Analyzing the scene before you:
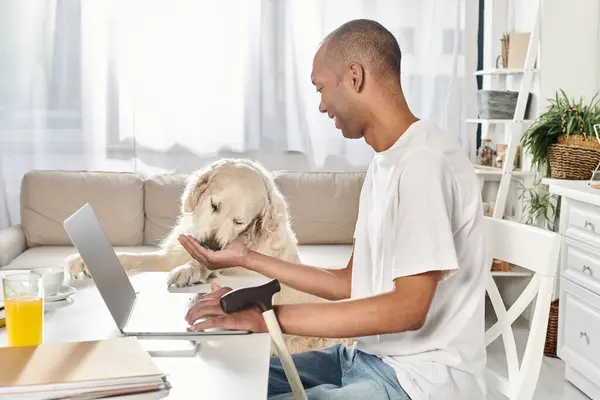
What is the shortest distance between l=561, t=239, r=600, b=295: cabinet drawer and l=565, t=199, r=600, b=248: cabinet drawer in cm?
3

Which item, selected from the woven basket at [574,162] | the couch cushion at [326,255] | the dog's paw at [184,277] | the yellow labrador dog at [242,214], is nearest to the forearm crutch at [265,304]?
the dog's paw at [184,277]

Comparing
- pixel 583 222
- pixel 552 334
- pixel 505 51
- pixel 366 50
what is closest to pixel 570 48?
pixel 505 51

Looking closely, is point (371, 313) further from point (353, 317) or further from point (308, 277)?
point (308, 277)

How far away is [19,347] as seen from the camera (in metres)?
1.20

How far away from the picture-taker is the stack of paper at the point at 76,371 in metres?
1.03

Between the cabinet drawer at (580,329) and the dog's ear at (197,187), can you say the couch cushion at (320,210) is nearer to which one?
the cabinet drawer at (580,329)

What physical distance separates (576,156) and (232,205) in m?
1.70

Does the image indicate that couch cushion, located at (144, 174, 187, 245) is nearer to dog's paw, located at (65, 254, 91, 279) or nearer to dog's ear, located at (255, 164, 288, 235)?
dog's ear, located at (255, 164, 288, 235)

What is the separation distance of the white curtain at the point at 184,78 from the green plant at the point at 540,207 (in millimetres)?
813

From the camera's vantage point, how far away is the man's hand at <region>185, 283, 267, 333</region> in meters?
1.35

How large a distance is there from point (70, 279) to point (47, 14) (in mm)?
2894

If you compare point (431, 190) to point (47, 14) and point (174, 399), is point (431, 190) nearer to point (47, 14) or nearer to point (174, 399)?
point (174, 399)

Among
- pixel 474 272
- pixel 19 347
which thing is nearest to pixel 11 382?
pixel 19 347

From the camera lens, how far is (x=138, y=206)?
4.09m
